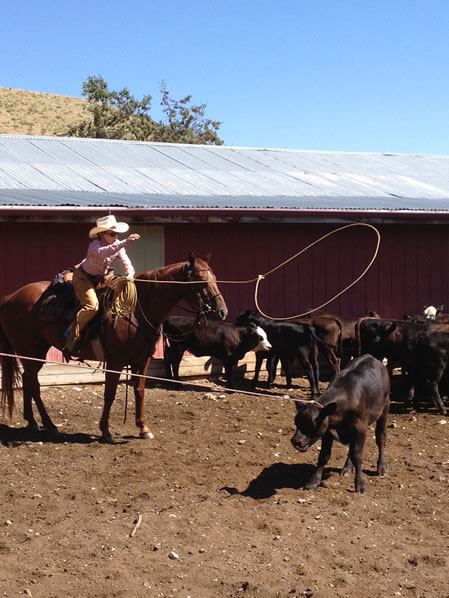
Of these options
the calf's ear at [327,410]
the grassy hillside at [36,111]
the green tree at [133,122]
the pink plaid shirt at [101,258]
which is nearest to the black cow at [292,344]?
the pink plaid shirt at [101,258]

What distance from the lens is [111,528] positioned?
7.48 meters

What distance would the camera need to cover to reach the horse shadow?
1048 centimetres

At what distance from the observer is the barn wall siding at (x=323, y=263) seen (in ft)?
50.8

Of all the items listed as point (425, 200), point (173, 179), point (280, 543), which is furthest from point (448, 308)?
point (280, 543)

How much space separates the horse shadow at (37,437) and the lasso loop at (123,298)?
1538 mm

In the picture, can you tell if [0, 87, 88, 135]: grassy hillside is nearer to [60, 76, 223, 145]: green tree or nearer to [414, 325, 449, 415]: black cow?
[60, 76, 223, 145]: green tree

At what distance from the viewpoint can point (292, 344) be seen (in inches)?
563

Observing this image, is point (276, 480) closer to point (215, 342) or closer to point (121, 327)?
point (121, 327)

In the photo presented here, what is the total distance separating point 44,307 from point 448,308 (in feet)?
32.7

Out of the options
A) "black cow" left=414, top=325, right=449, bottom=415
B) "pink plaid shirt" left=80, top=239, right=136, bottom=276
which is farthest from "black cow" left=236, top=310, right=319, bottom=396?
"pink plaid shirt" left=80, top=239, right=136, bottom=276

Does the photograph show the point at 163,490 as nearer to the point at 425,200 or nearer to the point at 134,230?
the point at 134,230

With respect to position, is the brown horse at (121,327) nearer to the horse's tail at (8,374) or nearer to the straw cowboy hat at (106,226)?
the horse's tail at (8,374)

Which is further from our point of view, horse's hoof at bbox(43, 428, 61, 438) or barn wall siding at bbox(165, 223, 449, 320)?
barn wall siding at bbox(165, 223, 449, 320)

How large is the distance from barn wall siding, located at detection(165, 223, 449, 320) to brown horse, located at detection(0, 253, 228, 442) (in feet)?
13.8
